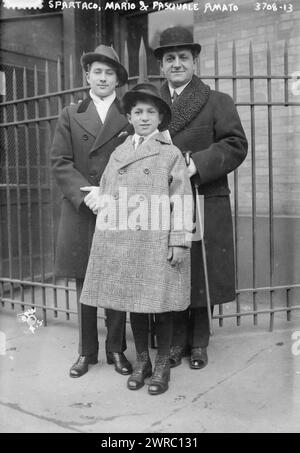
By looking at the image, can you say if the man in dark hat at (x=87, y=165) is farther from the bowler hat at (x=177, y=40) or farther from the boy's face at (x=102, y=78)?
the bowler hat at (x=177, y=40)

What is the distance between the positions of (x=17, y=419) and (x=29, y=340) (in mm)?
1418

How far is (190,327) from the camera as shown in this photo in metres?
3.61

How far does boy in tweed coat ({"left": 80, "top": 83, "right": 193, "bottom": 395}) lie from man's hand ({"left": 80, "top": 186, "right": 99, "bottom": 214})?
0.07m

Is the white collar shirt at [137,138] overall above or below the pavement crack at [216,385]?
above

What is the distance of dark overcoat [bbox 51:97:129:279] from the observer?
3.32 metres

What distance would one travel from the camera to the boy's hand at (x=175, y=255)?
294cm

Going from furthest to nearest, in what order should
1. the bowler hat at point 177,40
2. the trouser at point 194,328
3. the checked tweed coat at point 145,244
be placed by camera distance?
the trouser at point 194,328 → the bowler hat at point 177,40 → the checked tweed coat at point 145,244

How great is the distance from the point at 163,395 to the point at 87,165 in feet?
4.87

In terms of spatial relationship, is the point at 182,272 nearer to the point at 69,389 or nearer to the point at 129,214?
the point at 129,214

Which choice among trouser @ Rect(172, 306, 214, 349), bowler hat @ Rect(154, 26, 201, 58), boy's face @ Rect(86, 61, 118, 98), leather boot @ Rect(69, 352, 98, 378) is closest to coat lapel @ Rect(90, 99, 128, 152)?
boy's face @ Rect(86, 61, 118, 98)

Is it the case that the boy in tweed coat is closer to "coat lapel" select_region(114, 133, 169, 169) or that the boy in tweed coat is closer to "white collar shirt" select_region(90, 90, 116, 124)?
"coat lapel" select_region(114, 133, 169, 169)

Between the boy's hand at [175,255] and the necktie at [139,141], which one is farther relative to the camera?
the necktie at [139,141]

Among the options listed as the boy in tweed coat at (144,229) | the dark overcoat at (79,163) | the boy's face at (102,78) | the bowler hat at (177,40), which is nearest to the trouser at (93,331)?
the dark overcoat at (79,163)

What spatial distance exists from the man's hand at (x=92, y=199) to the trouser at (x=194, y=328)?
0.94 meters
